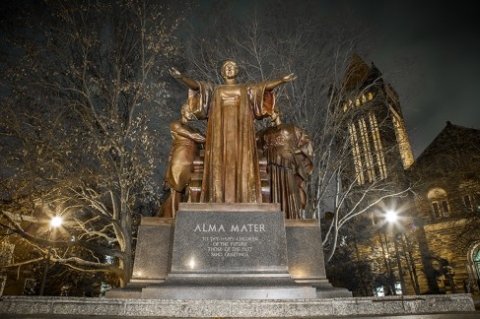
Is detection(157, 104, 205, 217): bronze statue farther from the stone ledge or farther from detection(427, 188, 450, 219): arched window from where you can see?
detection(427, 188, 450, 219): arched window

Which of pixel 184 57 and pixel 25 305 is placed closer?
pixel 25 305

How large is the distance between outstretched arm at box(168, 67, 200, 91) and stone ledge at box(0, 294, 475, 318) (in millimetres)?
4160

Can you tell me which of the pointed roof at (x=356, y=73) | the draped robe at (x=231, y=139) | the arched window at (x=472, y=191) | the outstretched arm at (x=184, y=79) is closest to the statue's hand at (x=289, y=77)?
the draped robe at (x=231, y=139)

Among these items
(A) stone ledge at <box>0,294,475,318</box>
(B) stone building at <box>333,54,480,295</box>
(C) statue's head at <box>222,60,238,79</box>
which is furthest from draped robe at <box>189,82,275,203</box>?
(B) stone building at <box>333,54,480,295</box>

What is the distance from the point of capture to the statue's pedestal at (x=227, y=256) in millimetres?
4918

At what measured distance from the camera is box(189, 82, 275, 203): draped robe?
20.3ft

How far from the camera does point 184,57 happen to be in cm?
1641

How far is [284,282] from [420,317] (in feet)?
5.92

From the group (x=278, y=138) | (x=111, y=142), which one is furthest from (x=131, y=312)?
(x=111, y=142)

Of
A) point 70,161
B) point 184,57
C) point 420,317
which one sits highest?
point 184,57

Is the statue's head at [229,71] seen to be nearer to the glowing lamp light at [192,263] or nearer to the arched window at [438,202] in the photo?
the glowing lamp light at [192,263]

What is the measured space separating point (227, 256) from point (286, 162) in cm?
247

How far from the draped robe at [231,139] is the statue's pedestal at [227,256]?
0.51 m

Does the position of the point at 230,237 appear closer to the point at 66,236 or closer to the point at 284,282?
the point at 284,282
